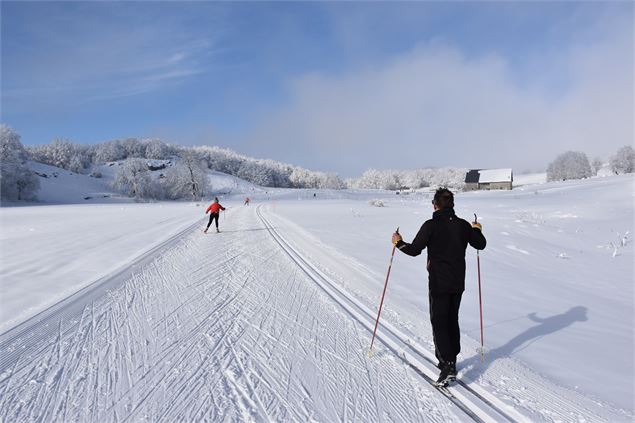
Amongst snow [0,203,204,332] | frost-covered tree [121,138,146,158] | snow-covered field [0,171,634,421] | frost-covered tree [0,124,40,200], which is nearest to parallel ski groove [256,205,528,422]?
snow-covered field [0,171,634,421]

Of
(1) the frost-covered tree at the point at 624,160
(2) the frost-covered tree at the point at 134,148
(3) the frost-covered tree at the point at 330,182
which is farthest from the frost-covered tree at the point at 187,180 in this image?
(1) the frost-covered tree at the point at 624,160

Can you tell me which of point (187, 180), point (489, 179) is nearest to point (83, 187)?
point (187, 180)

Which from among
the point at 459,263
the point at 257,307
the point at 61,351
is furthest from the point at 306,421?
the point at 61,351

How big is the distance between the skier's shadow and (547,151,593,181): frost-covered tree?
368 ft

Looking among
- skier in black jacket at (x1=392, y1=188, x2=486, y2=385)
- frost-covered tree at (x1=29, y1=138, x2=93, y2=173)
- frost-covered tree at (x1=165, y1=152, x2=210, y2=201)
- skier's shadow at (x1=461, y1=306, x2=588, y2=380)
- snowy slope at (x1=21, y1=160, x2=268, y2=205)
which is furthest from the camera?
frost-covered tree at (x1=29, y1=138, x2=93, y2=173)

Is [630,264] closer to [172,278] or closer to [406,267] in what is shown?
[406,267]

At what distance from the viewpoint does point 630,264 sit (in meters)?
11.6

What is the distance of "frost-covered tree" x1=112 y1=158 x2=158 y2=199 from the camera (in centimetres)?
7131

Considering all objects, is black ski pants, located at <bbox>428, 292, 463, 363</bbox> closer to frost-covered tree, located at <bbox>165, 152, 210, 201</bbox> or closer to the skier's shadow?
the skier's shadow

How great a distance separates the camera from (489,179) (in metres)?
87.5

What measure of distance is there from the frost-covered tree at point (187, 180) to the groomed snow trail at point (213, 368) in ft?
225

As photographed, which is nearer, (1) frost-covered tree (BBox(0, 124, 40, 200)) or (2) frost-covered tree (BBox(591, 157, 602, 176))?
(1) frost-covered tree (BBox(0, 124, 40, 200))

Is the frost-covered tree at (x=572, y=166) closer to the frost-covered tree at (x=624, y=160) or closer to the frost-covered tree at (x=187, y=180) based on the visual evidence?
the frost-covered tree at (x=624, y=160)

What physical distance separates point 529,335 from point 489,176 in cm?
9331
